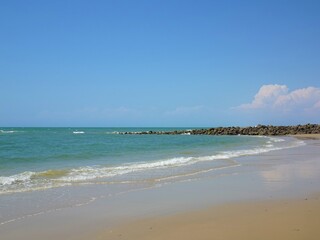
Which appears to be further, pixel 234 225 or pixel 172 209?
pixel 172 209

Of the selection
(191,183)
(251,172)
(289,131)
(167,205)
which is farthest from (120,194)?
(289,131)

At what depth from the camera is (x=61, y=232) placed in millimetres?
7652

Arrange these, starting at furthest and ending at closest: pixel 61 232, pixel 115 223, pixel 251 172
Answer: pixel 251 172 < pixel 115 223 < pixel 61 232

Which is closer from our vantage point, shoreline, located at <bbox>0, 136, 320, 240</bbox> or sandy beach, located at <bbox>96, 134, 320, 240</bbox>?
sandy beach, located at <bbox>96, 134, 320, 240</bbox>

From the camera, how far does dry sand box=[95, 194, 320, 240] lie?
23.5ft

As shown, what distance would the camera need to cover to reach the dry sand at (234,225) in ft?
23.5

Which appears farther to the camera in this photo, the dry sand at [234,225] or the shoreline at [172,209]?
the shoreline at [172,209]

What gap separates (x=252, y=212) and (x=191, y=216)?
1504 millimetres

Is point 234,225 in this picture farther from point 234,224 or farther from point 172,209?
point 172,209

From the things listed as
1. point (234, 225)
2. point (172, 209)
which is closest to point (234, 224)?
point (234, 225)

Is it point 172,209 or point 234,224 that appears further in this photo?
point 172,209

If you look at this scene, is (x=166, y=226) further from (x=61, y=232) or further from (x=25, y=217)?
(x=25, y=217)

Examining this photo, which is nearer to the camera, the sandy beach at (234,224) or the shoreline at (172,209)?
the sandy beach at (234,224)

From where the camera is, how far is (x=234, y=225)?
7.86m
